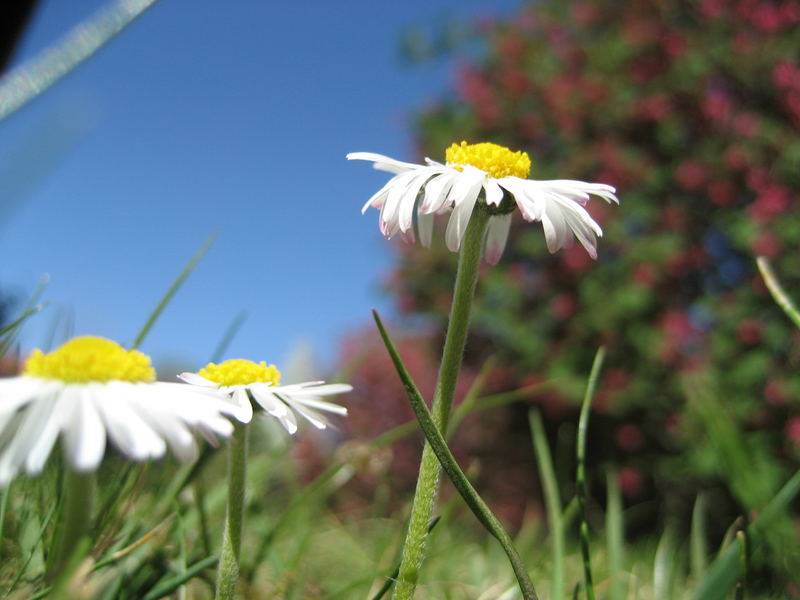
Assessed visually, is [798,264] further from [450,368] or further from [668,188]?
[450,368]

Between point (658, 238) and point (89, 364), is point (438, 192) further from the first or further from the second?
point (658, 238)

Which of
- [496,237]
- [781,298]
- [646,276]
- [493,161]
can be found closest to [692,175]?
[646,276]

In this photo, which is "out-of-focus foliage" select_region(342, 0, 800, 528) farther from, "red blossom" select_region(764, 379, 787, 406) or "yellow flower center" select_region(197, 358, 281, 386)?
"yellow flower center" select_region(197, 358, 281, 386)

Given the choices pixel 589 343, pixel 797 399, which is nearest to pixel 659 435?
pixel 589 343

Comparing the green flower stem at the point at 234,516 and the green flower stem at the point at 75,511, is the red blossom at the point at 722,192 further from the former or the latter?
the green flower stem at the point at 75,511

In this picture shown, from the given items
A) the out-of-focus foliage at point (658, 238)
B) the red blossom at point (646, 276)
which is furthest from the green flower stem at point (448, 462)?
the red blossom at point (646, 276)

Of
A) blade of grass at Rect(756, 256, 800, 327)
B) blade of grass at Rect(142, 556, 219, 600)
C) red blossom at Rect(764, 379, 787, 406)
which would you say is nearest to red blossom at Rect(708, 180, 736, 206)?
red blossom at Rect(764, 379, 787, 406)
